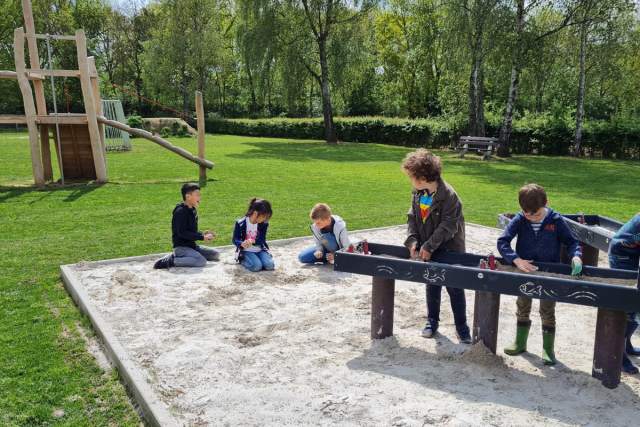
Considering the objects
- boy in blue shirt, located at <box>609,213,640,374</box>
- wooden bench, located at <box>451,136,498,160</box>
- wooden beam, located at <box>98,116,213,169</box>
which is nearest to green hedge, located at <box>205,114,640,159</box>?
wooden bench, located at <box>451,136,498,160</box>

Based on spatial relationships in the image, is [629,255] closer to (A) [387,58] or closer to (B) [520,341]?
(B) [520,341]

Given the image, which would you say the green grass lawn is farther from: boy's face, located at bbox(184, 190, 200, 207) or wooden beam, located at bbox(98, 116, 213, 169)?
boy's face, located at bbox(184, 190, 200, 207)

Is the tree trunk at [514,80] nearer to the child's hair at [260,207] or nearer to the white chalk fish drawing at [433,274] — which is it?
the child's hair at [260,207]

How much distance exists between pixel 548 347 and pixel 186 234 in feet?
13.4

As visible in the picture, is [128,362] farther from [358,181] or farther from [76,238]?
[358,181]

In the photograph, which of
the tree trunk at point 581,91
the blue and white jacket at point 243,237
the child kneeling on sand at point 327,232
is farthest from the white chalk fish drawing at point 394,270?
the tree trunk at point 581,91

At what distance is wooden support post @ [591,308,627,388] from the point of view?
342cm

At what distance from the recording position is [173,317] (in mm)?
4723

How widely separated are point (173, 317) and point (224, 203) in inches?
243

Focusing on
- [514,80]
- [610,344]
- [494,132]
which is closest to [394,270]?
[610,344]

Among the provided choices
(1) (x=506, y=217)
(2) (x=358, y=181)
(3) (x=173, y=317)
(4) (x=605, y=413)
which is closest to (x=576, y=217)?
(1) (x=506, y=217)

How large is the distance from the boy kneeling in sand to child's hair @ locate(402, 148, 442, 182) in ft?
9.56

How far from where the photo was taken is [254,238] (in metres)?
6.36

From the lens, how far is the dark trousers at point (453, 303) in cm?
428
